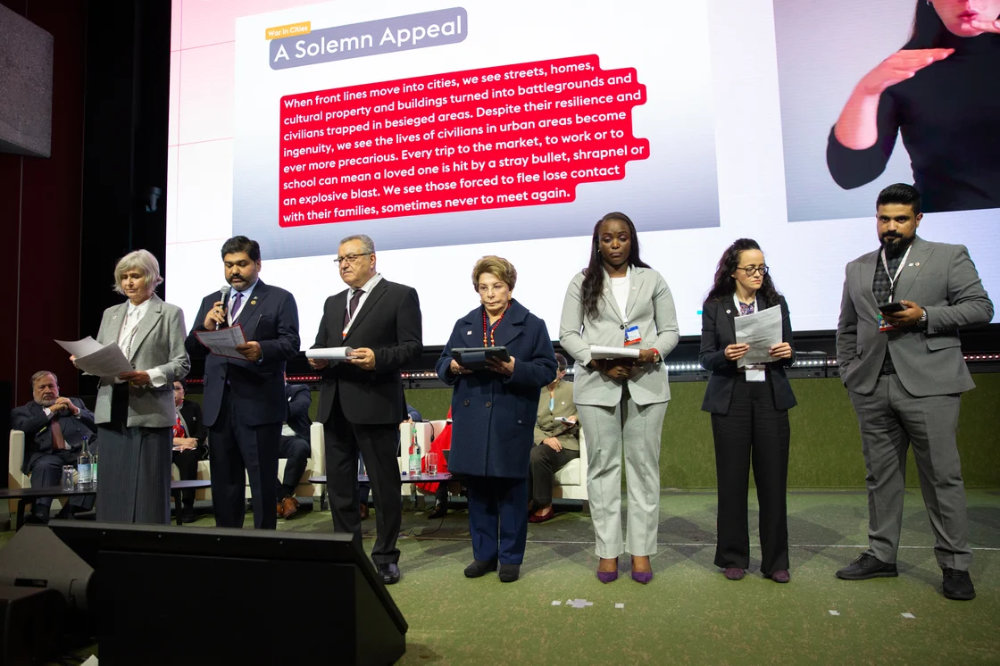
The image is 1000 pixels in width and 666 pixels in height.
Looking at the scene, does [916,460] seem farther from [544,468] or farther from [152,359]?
[152,359]

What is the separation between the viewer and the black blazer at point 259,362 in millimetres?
3143

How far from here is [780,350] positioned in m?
2.92

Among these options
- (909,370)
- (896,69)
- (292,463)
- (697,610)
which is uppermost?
(896,69)

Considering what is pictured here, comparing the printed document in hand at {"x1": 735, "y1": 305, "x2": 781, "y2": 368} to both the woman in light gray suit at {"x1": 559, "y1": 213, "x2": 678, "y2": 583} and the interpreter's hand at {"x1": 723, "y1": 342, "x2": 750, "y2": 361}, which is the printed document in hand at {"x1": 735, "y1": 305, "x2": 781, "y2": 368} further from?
the woman in light gray suit at {"x1": 559, "y1": 213, "x2": 678, "y2": 583}

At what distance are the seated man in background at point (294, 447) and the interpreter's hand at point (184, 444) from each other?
2.20ft

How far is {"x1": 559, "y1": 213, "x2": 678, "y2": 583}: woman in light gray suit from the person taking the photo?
304 centimetres

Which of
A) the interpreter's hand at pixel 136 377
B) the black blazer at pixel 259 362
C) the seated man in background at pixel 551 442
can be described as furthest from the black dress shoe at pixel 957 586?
the interpreter's hand at pixel 136 377

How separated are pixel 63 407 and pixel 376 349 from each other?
3581mm

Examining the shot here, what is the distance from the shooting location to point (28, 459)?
209 inches

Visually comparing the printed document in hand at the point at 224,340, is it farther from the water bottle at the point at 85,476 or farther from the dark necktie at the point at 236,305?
the water bottle at the point at 85,476

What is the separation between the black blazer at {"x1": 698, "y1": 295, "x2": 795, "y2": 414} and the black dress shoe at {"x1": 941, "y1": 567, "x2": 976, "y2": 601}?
2.70ft

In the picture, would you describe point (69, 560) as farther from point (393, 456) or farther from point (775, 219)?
point (775, 219)

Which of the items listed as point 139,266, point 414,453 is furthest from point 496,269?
point 414,453

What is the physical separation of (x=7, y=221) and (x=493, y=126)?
455cm
